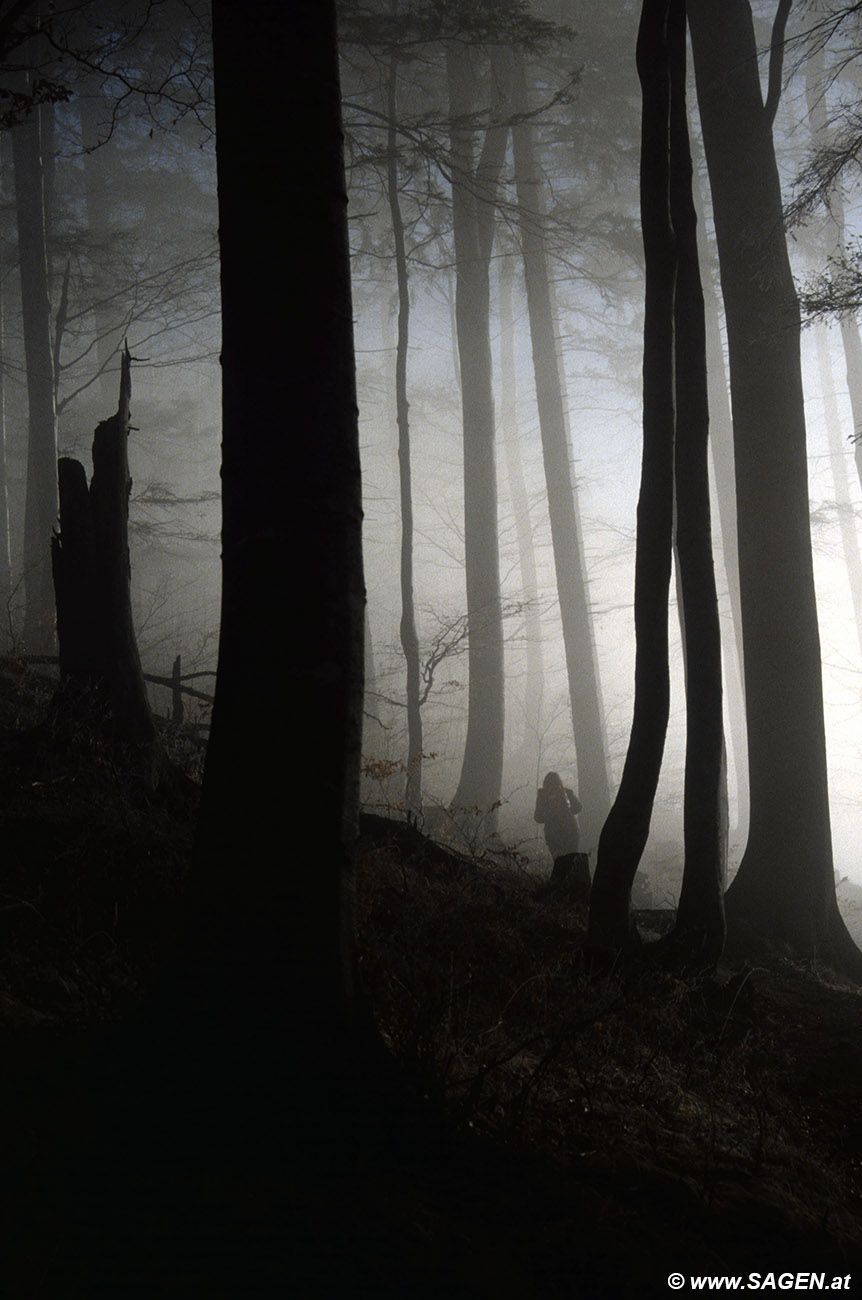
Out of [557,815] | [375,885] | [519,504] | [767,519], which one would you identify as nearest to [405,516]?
[557,815]

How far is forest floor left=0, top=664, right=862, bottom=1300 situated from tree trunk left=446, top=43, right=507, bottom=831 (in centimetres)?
815

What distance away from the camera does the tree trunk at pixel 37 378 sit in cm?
1405

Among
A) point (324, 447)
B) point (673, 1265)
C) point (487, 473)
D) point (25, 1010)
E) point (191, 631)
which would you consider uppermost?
point (487, 473)

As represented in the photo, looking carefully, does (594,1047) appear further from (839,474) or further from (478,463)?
(839,474)

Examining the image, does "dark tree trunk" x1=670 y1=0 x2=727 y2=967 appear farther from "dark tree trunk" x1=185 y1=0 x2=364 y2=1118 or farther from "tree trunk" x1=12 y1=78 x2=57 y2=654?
"tree trunk" x1=12 y1=78 x2=57 y2=654

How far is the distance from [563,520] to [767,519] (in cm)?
869

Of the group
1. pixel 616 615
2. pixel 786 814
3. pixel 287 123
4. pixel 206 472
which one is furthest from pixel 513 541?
pixel 287 123

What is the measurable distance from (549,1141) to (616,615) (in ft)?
138

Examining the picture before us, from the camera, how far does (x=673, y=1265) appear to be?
1.92m

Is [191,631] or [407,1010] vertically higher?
[191,631]

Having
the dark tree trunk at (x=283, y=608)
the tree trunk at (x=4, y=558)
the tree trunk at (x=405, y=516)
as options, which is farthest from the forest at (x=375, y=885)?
the tree trunk at (x=4, y=558)

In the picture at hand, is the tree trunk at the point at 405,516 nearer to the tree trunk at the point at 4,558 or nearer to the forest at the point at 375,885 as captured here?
the forest at the point at 375,885

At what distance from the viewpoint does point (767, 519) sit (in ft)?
24.3

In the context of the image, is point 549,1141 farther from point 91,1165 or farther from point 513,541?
point 513,541
